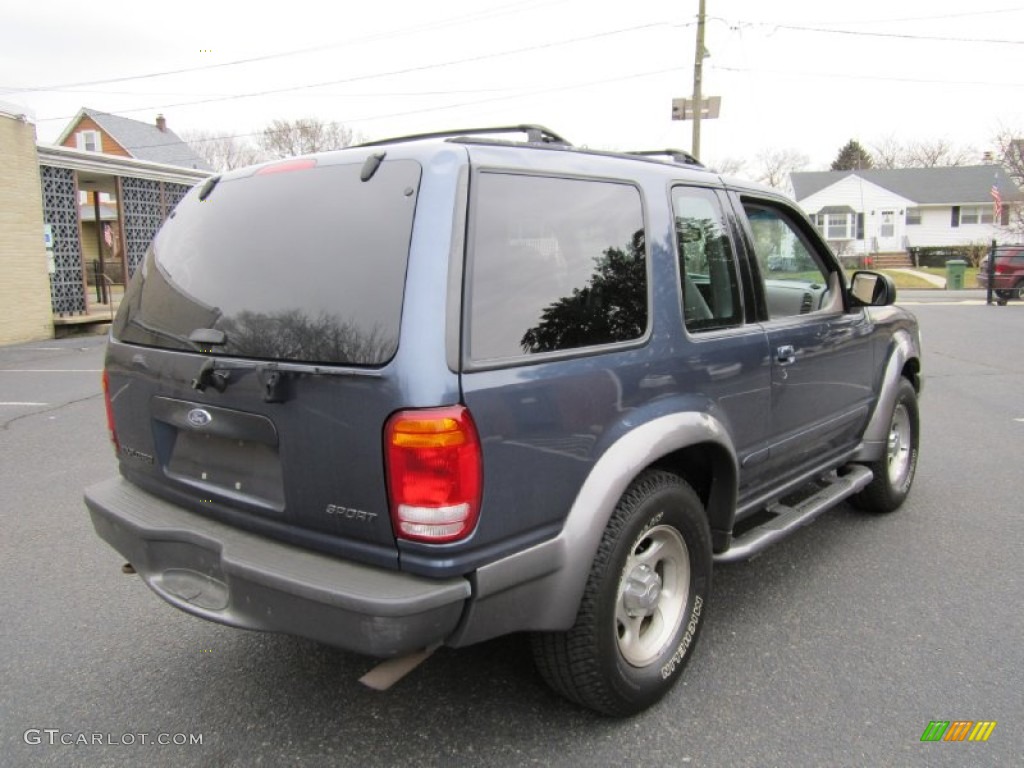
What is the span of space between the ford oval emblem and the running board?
1988mm

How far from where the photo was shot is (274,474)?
2340 mm

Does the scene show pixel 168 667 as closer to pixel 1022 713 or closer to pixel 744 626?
pixel 744 626

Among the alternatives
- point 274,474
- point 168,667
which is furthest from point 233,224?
point 168,667

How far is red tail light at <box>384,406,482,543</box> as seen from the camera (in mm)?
2021

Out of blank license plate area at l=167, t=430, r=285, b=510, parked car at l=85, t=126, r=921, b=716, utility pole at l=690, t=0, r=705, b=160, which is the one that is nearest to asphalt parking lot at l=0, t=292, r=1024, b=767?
parked car at l=85, t=126, r=921, b=716

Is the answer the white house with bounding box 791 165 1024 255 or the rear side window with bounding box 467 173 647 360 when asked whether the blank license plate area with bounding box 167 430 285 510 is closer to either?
the rear side window with bounding box 467 173 647 360

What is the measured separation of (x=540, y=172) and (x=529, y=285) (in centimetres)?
40

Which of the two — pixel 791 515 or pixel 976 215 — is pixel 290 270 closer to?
pixel 791 515

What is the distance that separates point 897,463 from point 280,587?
405 centimetres

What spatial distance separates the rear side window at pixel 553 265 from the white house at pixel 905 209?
46.9 metres

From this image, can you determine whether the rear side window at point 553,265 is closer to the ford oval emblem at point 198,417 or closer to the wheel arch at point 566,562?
the wheel arch at point 566,562

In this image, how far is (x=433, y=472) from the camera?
6.68 feet

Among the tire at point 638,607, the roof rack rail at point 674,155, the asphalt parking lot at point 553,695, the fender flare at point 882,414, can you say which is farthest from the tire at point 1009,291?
the tire at point 638,607

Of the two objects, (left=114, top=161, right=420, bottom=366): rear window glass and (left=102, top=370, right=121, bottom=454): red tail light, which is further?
(left=102, top=370, right=121, bottom=454): red tail light
